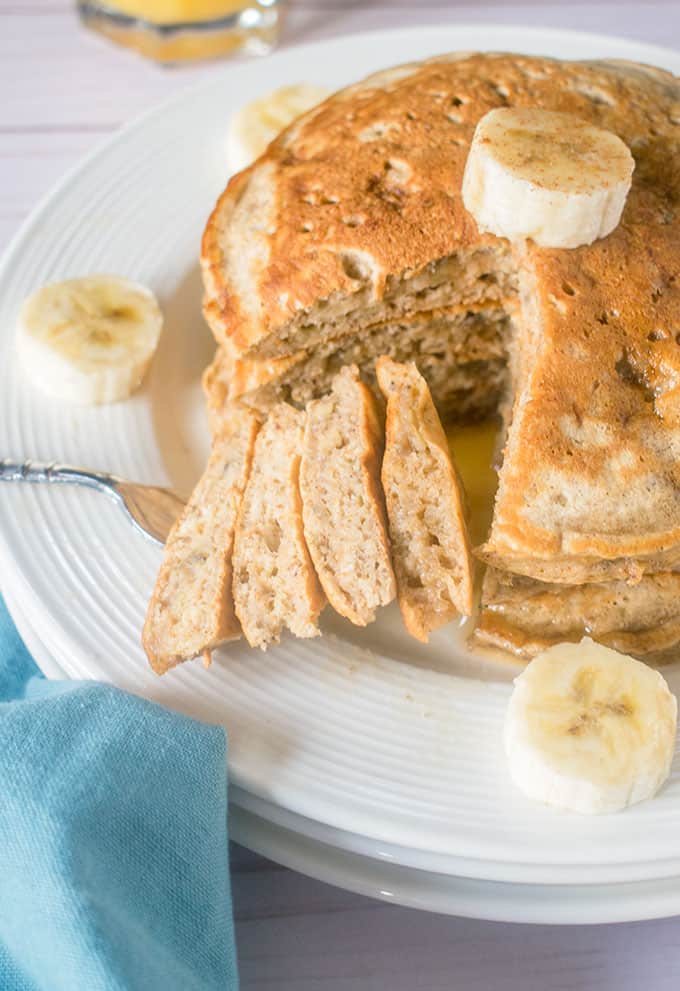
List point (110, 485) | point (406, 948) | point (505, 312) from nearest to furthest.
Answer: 1. point (406, 948)
2. point (110, 485)
3. point (505, 312)

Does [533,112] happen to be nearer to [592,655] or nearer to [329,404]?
[329,404]

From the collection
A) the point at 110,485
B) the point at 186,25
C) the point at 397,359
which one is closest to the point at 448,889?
the point at 110,485

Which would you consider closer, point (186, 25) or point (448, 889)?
point (448, 889)

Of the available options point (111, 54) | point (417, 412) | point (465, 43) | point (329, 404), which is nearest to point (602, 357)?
point (417, 412)

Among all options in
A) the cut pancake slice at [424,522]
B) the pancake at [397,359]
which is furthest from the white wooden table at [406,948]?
the pancake at [397,359]

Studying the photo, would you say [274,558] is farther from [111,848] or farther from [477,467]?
[477,467]

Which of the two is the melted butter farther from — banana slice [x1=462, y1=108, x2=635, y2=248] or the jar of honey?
the jar of honey

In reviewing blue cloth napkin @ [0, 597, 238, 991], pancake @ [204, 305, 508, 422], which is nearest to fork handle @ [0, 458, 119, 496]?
pancake @ [204, 305, 508, 422]

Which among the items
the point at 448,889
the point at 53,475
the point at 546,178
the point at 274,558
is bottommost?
the point at 448,889
